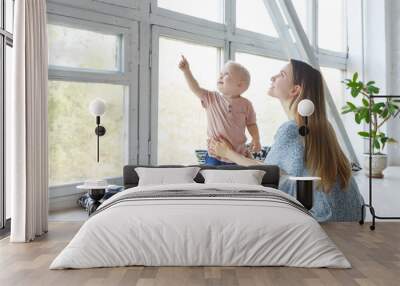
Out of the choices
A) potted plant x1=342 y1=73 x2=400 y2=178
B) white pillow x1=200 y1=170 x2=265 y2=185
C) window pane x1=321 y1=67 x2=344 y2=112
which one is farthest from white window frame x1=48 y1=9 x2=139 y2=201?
potted plant x1=342 y1=73 x2=400 y2=178

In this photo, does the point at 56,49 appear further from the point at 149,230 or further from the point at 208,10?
the point at 149,230

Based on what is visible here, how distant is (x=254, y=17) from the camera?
6.79 m

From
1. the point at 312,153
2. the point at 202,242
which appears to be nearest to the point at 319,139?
the point at 312,153

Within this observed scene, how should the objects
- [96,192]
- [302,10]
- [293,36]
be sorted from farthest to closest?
[302,10], [293,36], [96,192]

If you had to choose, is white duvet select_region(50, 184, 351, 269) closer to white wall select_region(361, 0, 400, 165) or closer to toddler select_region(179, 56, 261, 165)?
toddler select_region(179, 56, 261, 165)

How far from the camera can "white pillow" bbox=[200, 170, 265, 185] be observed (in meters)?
5.47

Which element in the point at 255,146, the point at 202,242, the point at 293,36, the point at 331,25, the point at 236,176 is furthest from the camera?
the point at 331,25

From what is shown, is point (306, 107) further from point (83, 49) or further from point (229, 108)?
point (83, 49)

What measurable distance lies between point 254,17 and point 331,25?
1693mm

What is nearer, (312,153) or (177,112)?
(312,153)

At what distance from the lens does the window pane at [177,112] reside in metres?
6.27

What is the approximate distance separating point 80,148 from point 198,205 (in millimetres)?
2314

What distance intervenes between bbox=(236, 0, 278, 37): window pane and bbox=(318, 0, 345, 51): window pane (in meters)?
1.18

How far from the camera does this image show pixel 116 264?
3.76 metres
